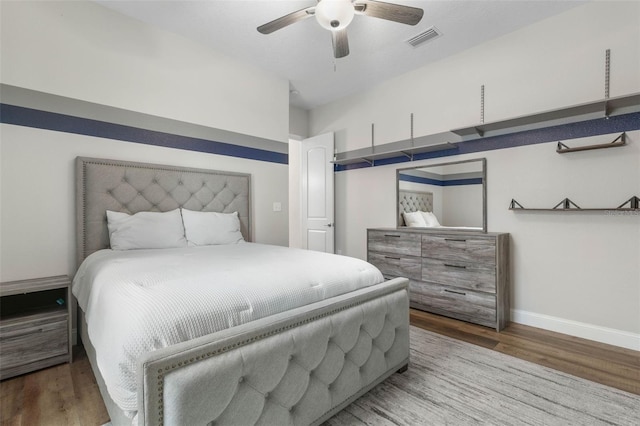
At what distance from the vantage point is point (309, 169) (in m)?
4.95

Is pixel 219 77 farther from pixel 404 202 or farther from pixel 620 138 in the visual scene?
pixel 620 138

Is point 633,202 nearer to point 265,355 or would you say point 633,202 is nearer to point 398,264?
point 398,264

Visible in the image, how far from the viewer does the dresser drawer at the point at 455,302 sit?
9.01 ft

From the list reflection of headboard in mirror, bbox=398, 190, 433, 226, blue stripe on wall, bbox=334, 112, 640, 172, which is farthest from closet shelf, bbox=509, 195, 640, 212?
reflection of headboard in mirror, bbox=398, 190, 433, 226

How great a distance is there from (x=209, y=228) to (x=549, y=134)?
10.8 ft

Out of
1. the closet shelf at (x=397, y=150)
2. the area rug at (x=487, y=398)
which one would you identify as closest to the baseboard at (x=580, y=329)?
the area rug at (x=487, y=398)

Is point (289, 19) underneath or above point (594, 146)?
above

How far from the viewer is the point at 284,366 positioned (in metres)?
1.22

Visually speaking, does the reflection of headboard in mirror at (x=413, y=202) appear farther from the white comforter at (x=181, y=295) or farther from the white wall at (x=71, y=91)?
the white wall at (x=71, y=91)

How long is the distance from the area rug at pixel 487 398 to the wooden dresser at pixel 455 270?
72cm

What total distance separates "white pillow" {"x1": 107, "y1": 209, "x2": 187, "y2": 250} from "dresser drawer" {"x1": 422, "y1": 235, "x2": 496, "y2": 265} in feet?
8.03

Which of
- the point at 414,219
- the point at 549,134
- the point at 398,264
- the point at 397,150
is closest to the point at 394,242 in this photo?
the point at 398,264

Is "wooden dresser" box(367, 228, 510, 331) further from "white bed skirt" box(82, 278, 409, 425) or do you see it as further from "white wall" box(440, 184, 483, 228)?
"white bed skirt" box(82, 278, 409, 425)

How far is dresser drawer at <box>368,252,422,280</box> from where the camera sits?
3.25 m
